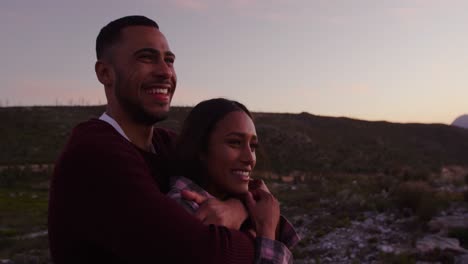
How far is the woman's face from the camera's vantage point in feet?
7.91

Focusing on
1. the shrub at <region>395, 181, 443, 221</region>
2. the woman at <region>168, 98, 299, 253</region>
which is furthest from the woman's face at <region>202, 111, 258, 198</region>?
the shrub at <region>395, 181, 443, 221</region>

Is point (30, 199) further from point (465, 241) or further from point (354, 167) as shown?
point (354, 167)

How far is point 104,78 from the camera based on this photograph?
245 cm

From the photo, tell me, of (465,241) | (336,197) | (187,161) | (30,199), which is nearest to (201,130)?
(187,161)

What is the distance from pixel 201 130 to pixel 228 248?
0.73 meters

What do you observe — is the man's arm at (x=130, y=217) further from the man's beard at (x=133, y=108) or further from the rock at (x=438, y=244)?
the rock at (x=438, y=244)

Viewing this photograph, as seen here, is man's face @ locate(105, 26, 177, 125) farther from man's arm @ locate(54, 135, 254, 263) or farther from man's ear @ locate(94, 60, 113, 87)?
man's arm @ locate(54, 135, 254, 263)

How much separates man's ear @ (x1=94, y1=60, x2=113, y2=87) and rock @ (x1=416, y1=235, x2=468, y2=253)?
8.43 metres

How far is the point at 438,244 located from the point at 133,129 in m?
8.67

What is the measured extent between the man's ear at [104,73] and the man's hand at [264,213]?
34.6 inches

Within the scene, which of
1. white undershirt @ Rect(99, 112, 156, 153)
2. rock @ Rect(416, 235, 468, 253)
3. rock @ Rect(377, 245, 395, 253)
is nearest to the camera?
white undershirt @ Rect(99, 112, 156, 153)

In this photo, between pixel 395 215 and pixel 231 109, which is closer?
pixel 231 109

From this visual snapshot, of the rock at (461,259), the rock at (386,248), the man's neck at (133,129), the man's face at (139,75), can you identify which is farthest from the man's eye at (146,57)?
the rock at (386,248)

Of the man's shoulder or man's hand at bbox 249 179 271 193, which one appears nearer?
the man's shoulder
